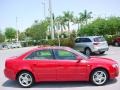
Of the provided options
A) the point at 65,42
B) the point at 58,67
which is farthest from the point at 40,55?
the point at 65,42

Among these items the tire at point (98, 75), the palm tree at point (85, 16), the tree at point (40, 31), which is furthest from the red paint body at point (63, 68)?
the palm tree at point (85, 16)

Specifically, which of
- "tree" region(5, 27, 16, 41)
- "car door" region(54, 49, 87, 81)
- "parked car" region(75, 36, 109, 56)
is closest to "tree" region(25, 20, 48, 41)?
"parked car" region(75, 36, 109, 56)

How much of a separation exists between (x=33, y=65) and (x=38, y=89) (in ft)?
2.89

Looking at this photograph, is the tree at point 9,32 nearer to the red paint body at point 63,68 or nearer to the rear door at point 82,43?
the rear door at point 82,43

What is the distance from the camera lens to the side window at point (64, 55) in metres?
9.62

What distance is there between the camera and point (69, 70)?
31.0 ft

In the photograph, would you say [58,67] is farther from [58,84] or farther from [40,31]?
[40,31]

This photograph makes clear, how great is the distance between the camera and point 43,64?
9625 mm

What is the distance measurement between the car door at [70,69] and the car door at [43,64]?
22cm

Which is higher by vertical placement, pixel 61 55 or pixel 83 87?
pixel 61 55

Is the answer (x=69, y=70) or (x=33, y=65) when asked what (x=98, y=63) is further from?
(x=33, y=65)

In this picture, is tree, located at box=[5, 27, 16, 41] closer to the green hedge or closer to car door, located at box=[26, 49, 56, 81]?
the green hedge

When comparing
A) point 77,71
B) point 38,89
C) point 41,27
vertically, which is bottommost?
point 38,89

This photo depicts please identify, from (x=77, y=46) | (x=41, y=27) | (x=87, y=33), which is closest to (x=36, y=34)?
→ (x=41, y=27)
